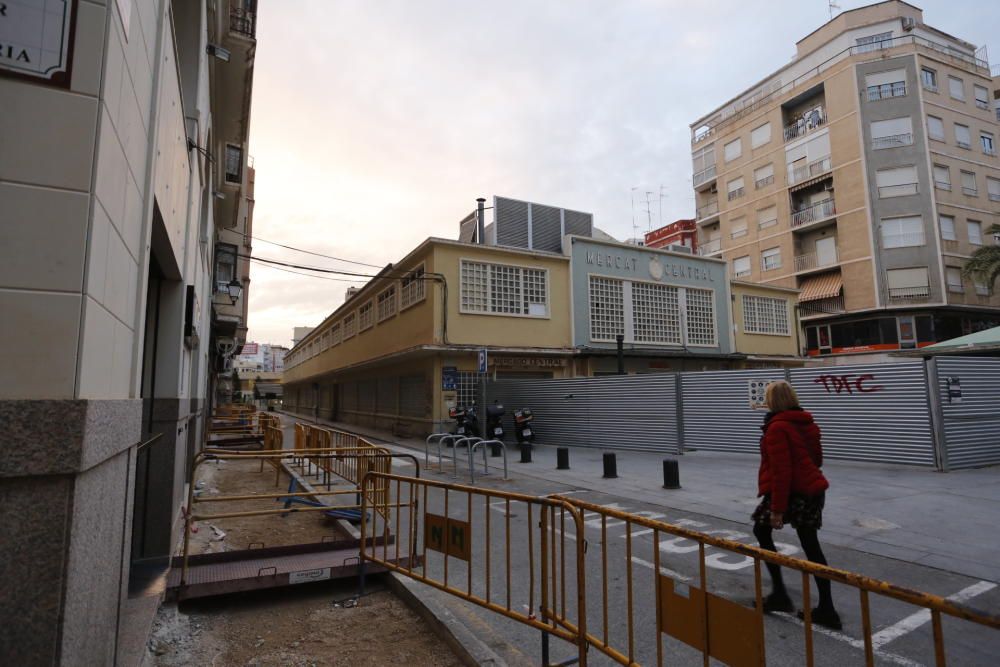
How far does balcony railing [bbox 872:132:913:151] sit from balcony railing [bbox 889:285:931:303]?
872 centimetres

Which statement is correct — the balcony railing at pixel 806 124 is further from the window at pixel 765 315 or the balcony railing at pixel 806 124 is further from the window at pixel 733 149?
the window at pixel 765 315

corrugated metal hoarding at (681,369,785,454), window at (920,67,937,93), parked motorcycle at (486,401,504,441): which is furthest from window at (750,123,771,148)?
parked motorcycle at (486,401,504,441)

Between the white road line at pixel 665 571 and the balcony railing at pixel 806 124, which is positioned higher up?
the balcony railing at pixel 806 124

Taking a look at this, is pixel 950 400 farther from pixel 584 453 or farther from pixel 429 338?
pixel 429 338

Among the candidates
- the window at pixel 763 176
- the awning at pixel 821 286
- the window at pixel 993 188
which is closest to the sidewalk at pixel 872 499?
the awning at pixel 821 286

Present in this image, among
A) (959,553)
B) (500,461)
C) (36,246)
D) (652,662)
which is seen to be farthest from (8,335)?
(500,461)

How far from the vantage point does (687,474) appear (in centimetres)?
1104

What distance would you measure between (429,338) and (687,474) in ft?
34.8

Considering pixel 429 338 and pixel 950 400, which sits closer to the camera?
pixel 950 400

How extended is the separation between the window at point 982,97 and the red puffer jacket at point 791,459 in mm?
44943

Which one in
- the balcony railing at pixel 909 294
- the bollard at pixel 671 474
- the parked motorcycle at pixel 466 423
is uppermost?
the balcony railing at pixel 909 294

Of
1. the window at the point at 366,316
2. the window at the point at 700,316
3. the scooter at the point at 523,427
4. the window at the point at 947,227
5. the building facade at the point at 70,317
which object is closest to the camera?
the building facade at the point at 70,317

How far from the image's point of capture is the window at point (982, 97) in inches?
1399

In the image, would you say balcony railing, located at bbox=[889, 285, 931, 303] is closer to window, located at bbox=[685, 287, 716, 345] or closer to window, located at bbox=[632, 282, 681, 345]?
window, located at bbox=[685, 287, 716, 345]
